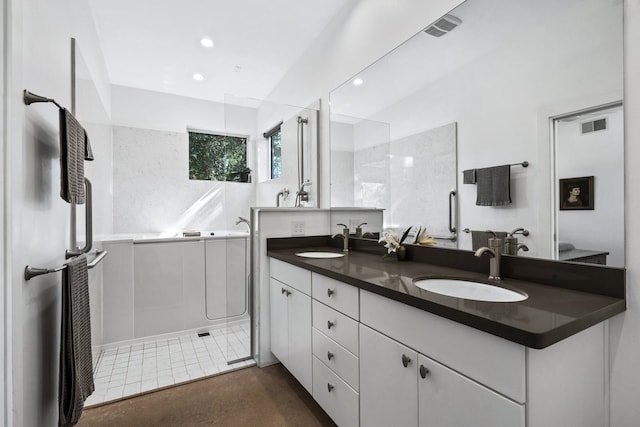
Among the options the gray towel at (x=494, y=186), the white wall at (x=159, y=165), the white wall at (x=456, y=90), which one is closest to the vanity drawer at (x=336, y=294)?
the gray towel at (x=494, y=186)

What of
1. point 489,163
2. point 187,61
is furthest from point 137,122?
point 489,163

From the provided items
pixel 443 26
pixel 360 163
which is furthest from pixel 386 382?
pixel 443 26

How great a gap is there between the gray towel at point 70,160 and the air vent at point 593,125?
197cm

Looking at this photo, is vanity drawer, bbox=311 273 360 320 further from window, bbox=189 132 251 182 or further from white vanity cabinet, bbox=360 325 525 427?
window, bbox=189 132 251 182

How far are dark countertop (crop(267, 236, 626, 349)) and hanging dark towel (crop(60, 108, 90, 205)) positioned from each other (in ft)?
3.76

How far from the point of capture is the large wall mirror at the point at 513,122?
3.31ft

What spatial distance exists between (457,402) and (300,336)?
1086 mm

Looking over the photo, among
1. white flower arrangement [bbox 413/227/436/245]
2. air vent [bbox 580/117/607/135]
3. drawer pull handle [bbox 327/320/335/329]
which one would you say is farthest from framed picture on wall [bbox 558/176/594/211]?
drawer pull handle [bbox 327/320/335/329]

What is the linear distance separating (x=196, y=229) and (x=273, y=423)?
2743 mm

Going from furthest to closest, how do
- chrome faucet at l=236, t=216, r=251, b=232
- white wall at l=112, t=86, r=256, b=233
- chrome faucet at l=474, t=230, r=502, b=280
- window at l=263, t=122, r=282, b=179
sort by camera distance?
white wall at l=112, t=86, r=256, b=233 < window at l=263, t=122, r=282, b=179 < chrome faucet at l=236, t=216, r=251, b=232 < chrome faucet at l=474, t=230, r=502, b=280

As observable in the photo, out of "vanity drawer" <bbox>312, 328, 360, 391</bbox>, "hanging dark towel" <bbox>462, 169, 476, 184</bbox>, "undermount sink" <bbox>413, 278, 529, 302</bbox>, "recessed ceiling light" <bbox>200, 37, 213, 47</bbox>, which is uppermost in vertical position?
"recessed ceiling light" <bbox>200, 37, 213, 47</bbox>

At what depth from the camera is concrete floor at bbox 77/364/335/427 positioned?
167 cm

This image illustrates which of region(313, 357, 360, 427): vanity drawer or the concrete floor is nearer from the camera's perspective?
region(313, 357, 360, 427): vanity drawer

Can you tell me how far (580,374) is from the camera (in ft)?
2.90
